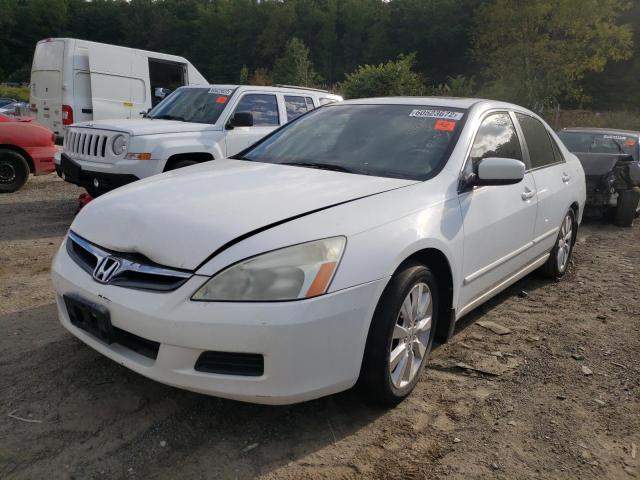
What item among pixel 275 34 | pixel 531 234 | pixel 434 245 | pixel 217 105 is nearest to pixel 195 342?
pixel 434 245

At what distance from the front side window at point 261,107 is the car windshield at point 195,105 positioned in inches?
8.4

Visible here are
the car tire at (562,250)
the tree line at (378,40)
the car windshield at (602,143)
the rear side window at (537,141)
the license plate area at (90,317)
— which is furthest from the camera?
the tree line at (378,40)

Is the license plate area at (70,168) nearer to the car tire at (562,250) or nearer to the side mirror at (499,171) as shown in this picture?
the side mirror at (499,171)

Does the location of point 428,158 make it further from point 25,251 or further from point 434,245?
point 25,251

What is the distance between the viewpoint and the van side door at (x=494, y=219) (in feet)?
10.2

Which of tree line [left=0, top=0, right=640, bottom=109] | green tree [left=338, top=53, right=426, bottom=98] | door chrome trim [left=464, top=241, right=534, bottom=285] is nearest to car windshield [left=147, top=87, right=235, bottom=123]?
door chrome trim [left=464, top=241, right=534, bottom=285]

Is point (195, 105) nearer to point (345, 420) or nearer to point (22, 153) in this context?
point (22, 153)

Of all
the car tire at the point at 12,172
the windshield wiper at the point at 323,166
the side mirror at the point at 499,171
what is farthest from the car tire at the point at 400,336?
the car tire at the point at 12,172

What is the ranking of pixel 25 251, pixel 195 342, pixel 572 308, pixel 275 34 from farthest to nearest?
pixel 275 34
pixel 25 251
pixel 572 308
pixel 195 342

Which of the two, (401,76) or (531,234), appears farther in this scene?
(401,76)

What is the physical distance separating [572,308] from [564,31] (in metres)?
26.8

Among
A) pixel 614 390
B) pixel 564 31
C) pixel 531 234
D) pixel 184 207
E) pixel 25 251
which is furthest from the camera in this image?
pixel 564 31

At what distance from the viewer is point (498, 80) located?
28.0 metres

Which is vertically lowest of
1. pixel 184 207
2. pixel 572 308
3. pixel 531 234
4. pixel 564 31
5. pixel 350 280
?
pixel 572 308
